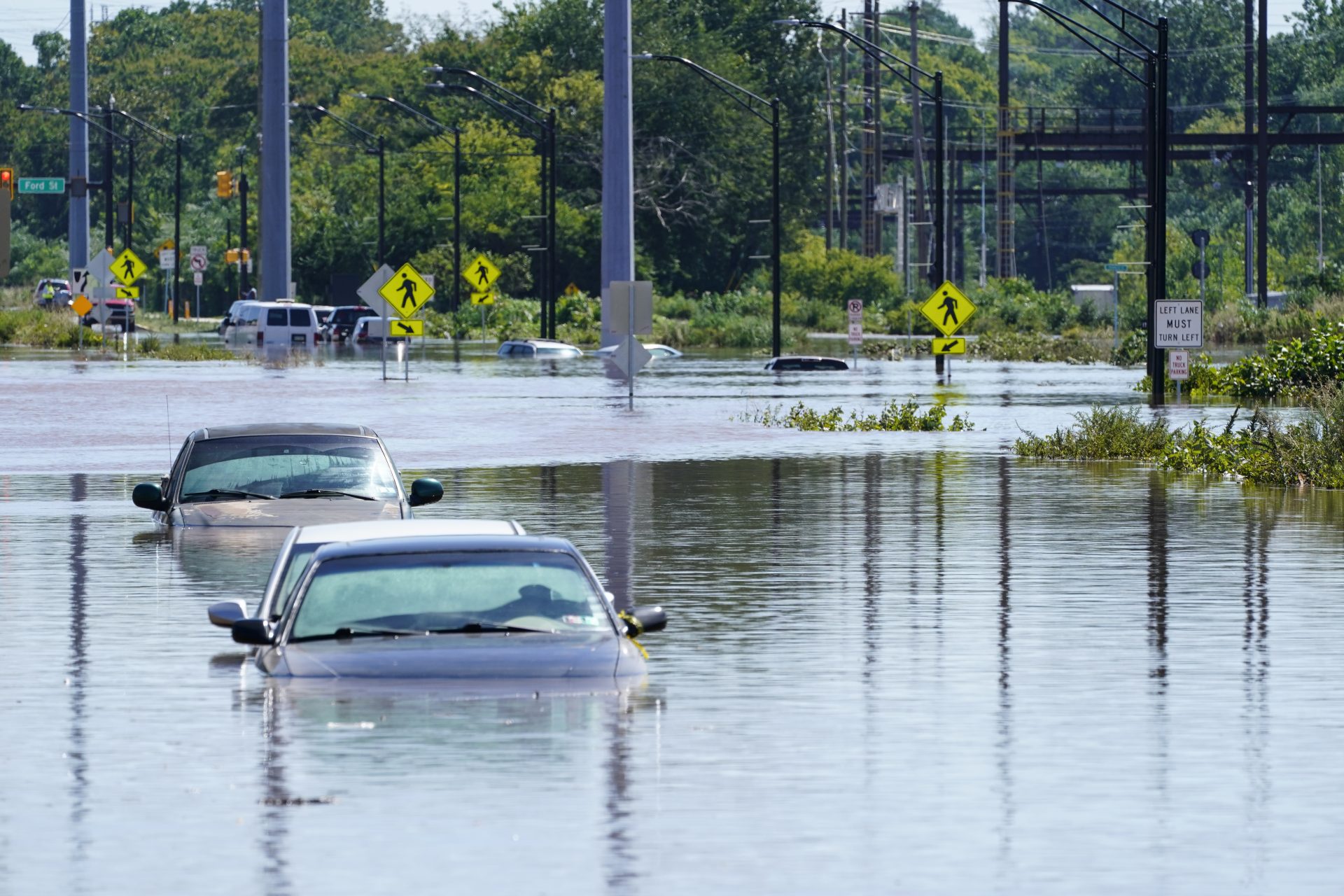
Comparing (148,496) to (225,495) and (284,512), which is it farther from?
(225,495)

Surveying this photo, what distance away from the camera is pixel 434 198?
132125 millimetres

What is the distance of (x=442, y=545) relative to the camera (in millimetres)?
11984

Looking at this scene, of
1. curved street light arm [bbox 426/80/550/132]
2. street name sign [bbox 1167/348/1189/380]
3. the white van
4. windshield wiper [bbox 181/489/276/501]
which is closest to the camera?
windshield wiper [bbox 181/489/276/501]

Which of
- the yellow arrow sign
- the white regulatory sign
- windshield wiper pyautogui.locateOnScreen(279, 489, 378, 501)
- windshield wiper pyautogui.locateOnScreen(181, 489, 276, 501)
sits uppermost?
the white regulatory sign

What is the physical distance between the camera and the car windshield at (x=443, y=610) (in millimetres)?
11836

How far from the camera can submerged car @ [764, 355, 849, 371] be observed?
233 ft

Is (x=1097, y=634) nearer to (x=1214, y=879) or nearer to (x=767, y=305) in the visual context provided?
(x=1214, y=879)

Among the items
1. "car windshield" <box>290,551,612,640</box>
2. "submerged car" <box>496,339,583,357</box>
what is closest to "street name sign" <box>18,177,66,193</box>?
"submerged car" <box>496,339,583,357</box>

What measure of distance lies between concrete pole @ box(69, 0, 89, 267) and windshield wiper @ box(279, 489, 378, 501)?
83.0m

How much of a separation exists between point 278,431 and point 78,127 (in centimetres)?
8562

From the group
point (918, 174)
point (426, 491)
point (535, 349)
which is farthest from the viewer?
point (918, 174)

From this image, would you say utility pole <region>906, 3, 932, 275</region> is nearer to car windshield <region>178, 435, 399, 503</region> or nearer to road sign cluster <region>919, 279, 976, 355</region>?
road sign cluster <region>919, 279, 976, 355</region>

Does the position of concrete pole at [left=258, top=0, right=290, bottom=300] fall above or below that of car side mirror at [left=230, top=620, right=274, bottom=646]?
above

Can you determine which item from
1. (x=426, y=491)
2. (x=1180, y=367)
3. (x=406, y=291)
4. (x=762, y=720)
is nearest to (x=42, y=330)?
(x=406, y=291)
